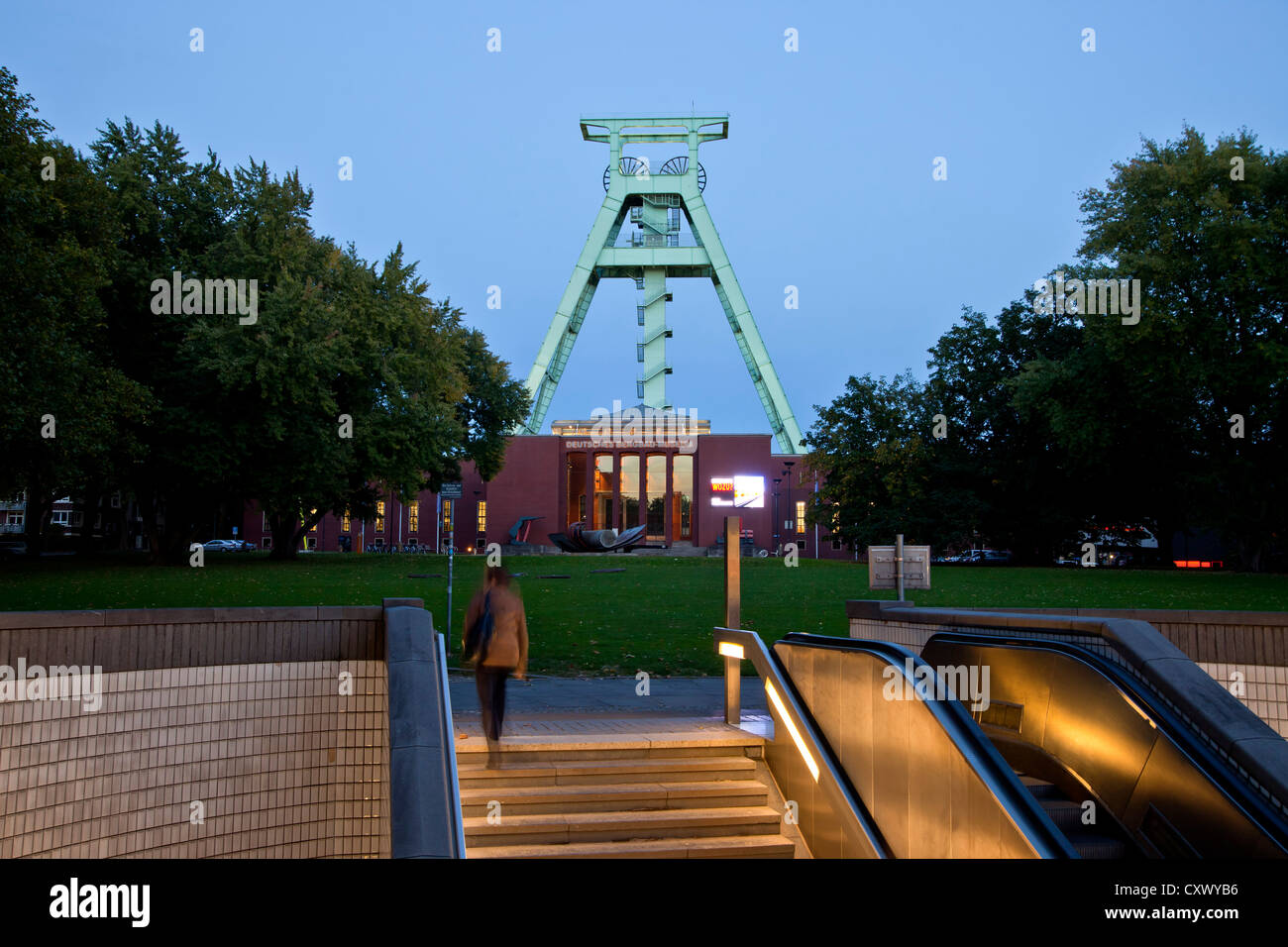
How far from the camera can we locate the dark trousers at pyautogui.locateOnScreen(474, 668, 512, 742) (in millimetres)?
8258

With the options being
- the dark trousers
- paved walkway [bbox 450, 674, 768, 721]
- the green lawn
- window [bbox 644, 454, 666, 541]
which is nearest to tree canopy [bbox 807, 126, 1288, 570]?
the green lawn

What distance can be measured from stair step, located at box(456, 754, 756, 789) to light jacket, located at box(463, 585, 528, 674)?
0.79 metres

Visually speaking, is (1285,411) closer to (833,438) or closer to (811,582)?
(811,582)

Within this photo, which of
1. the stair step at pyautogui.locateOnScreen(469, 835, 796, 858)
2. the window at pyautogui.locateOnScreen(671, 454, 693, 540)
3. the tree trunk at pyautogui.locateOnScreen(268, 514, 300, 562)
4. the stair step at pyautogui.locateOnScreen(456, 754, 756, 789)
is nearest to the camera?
the stair step at pyautogui.locateOnScreen(469, 835, 796, 858)

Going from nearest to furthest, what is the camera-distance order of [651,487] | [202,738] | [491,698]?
[202,738], [491,698], [651,487]

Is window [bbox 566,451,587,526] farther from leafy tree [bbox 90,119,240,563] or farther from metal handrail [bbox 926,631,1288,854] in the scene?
metal handrail [bbox 926,631,1288,854]

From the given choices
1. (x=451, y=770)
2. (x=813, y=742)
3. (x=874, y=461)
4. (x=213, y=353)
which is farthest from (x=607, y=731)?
(x=874, y=461)

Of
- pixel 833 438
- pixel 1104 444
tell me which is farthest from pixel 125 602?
pixel 833 438

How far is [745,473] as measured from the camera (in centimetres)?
7225

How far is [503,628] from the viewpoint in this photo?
27.3ft

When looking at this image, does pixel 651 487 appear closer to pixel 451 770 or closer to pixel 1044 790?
pixel 1044 790

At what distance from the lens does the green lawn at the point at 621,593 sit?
1717 cm

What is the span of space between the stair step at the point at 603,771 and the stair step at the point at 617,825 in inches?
15.7

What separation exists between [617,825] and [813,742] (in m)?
1.61
